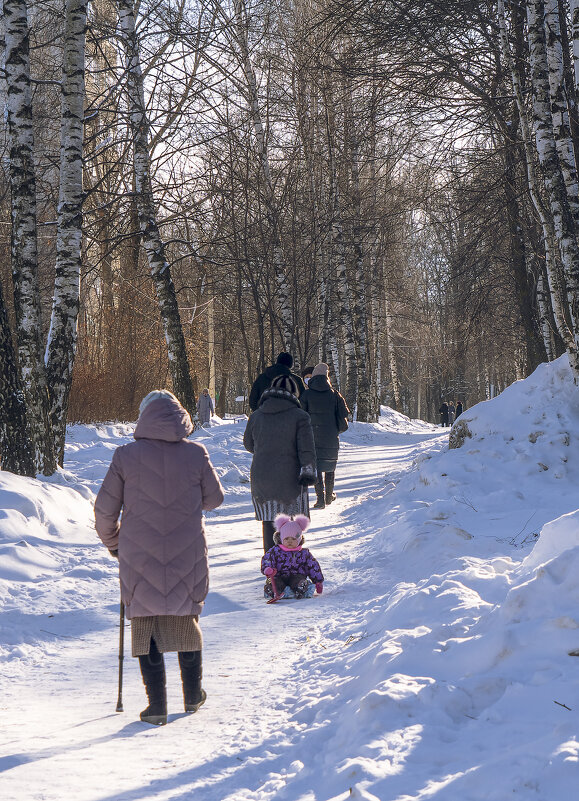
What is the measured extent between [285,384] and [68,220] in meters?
5.16

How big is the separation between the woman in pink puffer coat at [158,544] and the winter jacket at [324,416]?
750cm

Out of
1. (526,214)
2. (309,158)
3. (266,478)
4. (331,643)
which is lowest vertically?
(331,643)

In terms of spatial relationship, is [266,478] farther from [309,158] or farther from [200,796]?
[309,158]

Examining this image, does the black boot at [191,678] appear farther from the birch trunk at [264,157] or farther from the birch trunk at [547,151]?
the birch trunk at [264,157]

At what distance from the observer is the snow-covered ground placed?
3.20 m

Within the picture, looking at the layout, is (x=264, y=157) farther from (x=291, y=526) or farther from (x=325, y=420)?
(x=291, y=526)

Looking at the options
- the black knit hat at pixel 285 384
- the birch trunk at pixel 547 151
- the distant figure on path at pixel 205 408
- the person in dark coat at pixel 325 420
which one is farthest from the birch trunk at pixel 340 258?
the black knit hat at pixel 285 384

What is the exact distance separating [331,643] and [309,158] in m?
17.4

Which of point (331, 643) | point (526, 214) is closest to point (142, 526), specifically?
point (331, 643)

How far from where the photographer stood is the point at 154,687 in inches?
169

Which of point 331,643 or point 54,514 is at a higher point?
point 54,514

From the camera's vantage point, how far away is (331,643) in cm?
546

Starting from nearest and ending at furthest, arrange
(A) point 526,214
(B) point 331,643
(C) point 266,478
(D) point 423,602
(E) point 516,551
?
(D) point 423,602
(B) point 331,643
(E) point 516,551
(C) point 266,478
(A) point 526,214

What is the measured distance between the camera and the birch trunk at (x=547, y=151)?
1092 cm
